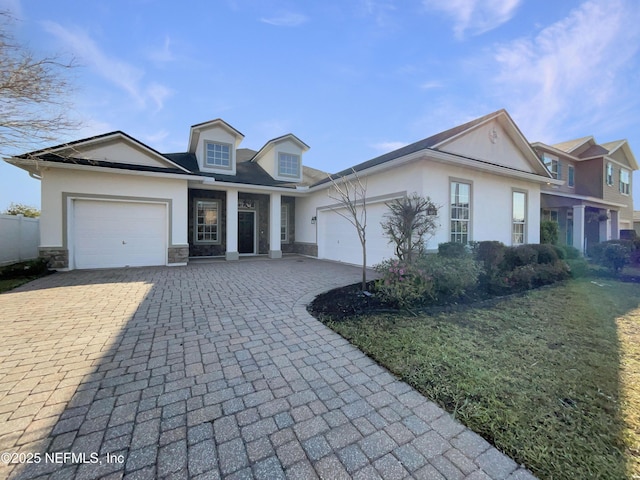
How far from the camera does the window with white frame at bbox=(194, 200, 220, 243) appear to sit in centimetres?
1371

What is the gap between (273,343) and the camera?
368 centimetres

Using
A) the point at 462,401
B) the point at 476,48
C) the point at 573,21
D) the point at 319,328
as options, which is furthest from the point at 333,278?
the point at 573,21

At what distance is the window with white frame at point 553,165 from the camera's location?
16422 mm

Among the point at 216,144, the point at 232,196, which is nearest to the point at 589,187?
the point at 232,196

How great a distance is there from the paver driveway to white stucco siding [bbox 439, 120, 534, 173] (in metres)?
8.95

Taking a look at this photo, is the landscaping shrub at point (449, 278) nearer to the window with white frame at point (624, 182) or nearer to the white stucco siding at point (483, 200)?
the white stucco siding at point (483, 200)

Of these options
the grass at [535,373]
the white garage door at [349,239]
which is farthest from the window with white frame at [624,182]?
the white garage door at [349,239]

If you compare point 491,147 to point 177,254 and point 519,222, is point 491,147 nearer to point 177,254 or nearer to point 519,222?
point 519,222

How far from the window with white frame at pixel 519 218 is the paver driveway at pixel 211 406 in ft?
35.1

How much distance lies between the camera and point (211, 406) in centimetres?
237

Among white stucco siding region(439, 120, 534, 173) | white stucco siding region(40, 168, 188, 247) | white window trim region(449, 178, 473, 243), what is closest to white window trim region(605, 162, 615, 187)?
white stucco siding region(439, 120, 534, 173)

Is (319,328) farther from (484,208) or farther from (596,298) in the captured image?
(484,208)

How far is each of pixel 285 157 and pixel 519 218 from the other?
12.0 metres

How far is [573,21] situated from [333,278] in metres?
9.55
